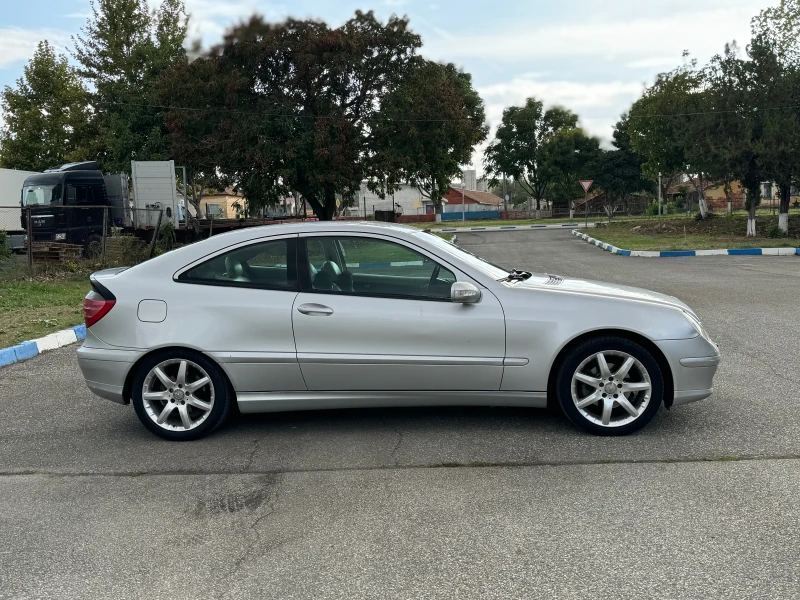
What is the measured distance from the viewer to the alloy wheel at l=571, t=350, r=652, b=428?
14.9 feet

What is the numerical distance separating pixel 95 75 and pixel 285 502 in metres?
37.3

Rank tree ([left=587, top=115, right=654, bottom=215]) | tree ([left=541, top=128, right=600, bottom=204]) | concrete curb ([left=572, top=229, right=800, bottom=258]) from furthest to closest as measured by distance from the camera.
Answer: tree ([left=541, top=128, right=600, bottom=204]) → tree ([left=587, top=115, right=654, bottom=215]) → concrete curb ([left=572, top=229, right=800, bottom=258])

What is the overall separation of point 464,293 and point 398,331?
0.50 m

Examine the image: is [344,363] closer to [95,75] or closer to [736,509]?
[736,509]

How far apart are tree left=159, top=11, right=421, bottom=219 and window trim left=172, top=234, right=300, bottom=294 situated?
21829 millimetres

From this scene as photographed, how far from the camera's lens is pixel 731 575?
2.86 meters

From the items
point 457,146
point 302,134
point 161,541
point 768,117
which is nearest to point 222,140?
point 302,134

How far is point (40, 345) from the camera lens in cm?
821

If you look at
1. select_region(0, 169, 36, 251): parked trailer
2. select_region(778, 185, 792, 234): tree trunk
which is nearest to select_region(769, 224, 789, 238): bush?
select_region(778, 185, 792, 234): tree trunk

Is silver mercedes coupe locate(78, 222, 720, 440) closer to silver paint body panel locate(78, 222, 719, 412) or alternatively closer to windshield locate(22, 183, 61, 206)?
silver paint body panel locate(78, 222, 719, 412)

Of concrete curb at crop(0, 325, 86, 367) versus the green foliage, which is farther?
the green foliage

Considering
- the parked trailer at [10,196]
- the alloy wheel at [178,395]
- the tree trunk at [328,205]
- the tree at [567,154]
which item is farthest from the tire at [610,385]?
the tree at [567,154]

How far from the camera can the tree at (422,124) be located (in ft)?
92.7

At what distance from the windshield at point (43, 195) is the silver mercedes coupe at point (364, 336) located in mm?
19119
